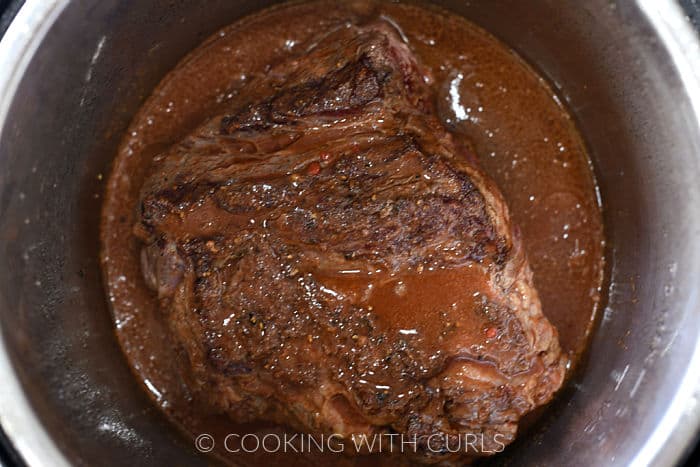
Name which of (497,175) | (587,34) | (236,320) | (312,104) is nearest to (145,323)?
(236,320)

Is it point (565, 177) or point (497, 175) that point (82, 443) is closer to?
point (497, 175)

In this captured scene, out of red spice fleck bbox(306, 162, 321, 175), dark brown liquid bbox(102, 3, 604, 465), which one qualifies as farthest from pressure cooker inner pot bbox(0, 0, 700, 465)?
red spice fleck bbox(306, 162, 321, 175)

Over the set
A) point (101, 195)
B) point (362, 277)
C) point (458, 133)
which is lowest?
point (362, 277)

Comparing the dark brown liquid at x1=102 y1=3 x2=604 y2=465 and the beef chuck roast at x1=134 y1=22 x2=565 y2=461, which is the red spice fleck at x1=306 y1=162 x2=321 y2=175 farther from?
the dark brown liquid at x1=102 y1=3 x2=604 y2=465

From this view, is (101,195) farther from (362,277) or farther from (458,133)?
(458,133)

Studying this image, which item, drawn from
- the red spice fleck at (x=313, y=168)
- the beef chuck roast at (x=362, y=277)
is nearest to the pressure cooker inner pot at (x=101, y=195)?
the beef chuck roast at (x=362, y=277)

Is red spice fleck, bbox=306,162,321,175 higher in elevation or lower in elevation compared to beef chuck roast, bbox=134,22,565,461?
higher

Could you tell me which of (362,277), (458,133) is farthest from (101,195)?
(458,133)
